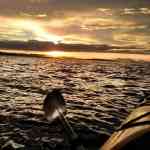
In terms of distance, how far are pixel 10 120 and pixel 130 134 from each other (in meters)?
11.4

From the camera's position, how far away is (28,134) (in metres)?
16.0

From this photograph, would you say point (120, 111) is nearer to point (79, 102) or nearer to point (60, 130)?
point (79, 102)

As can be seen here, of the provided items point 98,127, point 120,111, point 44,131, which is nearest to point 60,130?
point 44,131

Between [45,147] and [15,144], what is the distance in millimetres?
1334

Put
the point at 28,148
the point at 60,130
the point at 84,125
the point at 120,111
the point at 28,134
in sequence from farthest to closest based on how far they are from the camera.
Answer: the point at 120,111, the point at 84,125, the point at 60,130, the point at 28,134, the point at 28,148

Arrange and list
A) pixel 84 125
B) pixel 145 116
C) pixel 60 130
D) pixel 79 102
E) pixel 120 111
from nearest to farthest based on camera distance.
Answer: pixel 145 116
pixel 60 130
pixel 84 125
pixel 120 111
pixel 79 102

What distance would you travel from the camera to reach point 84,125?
60.6ft

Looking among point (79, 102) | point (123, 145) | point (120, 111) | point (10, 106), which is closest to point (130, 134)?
point (123, 145)

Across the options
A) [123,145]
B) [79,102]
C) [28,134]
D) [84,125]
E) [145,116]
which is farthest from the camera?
[79,102]

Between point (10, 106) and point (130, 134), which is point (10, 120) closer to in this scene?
point (10, 106)

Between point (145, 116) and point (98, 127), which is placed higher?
point (145, 116)

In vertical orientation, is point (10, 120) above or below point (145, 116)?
below

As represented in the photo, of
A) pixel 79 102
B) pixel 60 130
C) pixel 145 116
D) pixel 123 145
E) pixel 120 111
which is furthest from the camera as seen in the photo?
pixel 79 102

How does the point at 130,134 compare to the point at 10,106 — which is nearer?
the point at 130,134
